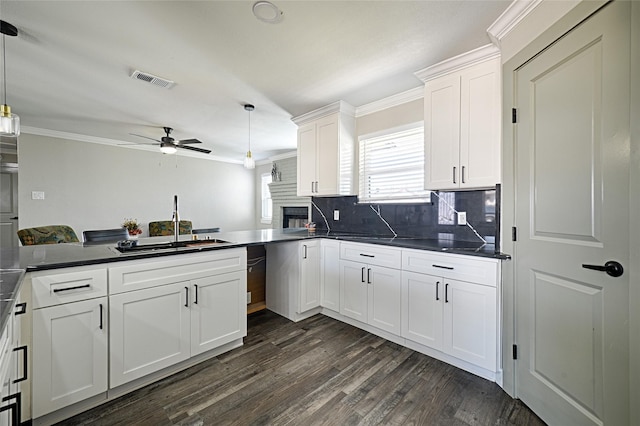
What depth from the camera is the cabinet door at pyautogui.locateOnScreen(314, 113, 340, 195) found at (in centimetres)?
328

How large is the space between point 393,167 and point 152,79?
273cm

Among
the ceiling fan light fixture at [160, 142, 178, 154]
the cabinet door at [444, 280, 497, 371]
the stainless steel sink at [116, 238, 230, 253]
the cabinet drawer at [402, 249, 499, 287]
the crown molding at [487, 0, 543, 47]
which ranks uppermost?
the crown molding at [487, 0, 543, 47]

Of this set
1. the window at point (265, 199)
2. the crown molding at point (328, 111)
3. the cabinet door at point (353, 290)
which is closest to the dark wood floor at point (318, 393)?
the cabinet door at point (353, 290)

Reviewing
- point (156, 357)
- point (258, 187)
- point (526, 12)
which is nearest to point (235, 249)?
point (156, 357)

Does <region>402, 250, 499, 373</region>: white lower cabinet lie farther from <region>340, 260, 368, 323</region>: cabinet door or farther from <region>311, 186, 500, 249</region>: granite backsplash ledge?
<region>311, 186, 500, 249</region>: granite backsplash ledge

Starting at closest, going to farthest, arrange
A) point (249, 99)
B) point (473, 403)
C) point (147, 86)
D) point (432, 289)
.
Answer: point (473, 403)
point (432, 289)
point (147, 86)
point (249, 99)

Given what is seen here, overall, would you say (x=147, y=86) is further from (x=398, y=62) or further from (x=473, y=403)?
(x=473, y=403)

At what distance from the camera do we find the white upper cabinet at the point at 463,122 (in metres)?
2.10

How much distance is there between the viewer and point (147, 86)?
2.88 m

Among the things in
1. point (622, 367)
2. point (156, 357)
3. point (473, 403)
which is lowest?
point (473, 403)

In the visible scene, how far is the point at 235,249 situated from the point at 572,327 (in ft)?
7.40

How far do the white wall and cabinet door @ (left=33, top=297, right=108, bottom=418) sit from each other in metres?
4.33

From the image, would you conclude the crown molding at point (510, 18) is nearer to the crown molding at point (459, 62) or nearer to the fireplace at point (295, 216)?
the crown molding at point (459, 62)

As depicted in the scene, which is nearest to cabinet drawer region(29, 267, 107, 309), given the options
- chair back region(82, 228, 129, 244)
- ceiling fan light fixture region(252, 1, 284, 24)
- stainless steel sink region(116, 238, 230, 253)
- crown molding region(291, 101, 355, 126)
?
stainless steel sink region(116, 238, 230, 253)
